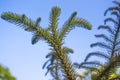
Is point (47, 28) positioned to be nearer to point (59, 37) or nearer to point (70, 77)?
point (59, 37)

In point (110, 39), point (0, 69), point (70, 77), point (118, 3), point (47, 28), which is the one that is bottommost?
point (0, 69)

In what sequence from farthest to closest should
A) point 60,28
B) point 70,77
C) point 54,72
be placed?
point 54,72, point 60,28, point 70,77

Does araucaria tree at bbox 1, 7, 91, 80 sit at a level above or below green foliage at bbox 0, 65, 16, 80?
above

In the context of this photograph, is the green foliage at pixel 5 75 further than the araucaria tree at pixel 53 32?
No

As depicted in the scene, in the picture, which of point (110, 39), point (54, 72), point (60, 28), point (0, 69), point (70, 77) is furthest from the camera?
point (110, 39)

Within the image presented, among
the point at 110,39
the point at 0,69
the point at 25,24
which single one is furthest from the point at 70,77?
the point at 110,39

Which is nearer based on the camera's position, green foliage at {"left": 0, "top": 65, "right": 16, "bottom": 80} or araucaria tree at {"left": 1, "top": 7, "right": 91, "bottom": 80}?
green foliage at {"left": 0, "top": 65, "right": 16, "bottom": 80}

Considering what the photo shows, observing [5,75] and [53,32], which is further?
[53,32]

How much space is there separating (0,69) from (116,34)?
7911 mm

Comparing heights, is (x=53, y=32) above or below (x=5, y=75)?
above

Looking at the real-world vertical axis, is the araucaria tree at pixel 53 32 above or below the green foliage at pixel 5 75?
above

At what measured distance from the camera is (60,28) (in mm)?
3912

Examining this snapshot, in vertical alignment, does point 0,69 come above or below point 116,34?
below

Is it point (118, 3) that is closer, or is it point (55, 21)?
point (55, 21)
